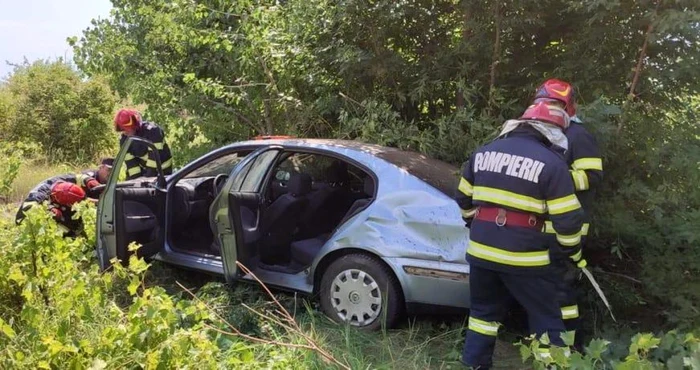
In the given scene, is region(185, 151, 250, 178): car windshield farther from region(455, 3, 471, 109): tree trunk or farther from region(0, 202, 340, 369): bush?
region(455, 3, 471, 109): tree trunk

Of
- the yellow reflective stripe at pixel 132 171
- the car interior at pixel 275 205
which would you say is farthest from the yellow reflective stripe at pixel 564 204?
the yellow reflective stripe at pixel 132 171

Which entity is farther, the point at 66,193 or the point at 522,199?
the point at 66,193

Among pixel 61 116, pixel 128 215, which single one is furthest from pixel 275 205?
pixel 61 116

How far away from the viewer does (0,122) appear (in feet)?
41.9

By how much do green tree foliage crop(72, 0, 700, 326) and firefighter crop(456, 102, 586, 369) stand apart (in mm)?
481

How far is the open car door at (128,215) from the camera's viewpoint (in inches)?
164

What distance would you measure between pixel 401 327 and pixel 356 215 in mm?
803

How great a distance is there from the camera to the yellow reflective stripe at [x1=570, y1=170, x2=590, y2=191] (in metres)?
2.96

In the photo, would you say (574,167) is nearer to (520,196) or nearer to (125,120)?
(520,196)

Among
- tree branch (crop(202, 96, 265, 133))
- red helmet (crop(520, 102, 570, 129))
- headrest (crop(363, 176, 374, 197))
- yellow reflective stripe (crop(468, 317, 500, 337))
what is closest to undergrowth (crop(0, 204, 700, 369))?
yellow reflective stripe (crop(468, 317, 500, 337))

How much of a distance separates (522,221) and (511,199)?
13 centimetres

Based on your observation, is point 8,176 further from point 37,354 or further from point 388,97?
point 37,354

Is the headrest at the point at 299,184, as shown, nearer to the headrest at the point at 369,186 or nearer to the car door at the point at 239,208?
the car door at the point at 239,208

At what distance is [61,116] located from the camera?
1243cm
